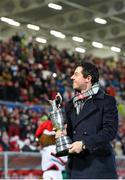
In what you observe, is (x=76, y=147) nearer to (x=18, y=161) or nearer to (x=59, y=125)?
(x=59, y=125)

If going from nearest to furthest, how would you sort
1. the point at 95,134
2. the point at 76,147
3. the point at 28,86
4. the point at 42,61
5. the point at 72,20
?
the point at 76,147 → the point at 95,134 → the point at 28,86 → the point at 42,61 → the point at 72,20

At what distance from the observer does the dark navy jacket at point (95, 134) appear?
13.5ft

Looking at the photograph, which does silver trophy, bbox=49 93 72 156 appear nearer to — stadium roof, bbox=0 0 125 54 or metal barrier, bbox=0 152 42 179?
metal barrier, bbox=0 152 42 179

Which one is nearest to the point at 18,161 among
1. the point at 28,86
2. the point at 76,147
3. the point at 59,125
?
the point at 59,125

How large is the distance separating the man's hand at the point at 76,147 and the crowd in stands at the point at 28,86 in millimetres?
7716

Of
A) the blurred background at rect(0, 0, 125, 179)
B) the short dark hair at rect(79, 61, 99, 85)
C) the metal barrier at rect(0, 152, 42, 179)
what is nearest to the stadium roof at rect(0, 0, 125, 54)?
the blurred background at rect(0, 0, 125, 179)

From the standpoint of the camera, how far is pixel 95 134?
411cm

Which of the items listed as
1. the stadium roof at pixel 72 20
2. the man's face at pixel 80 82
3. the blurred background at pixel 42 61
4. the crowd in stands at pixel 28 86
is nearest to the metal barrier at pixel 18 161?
the blurred background at pixel 42 61

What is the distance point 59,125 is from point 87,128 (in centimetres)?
20

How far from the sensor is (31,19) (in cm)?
2625

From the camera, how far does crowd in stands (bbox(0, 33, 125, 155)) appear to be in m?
13.9

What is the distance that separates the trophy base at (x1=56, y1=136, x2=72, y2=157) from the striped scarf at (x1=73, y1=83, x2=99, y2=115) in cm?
26

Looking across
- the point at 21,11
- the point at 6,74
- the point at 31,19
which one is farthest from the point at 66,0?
the point at 6,74

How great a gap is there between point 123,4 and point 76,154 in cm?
1976
